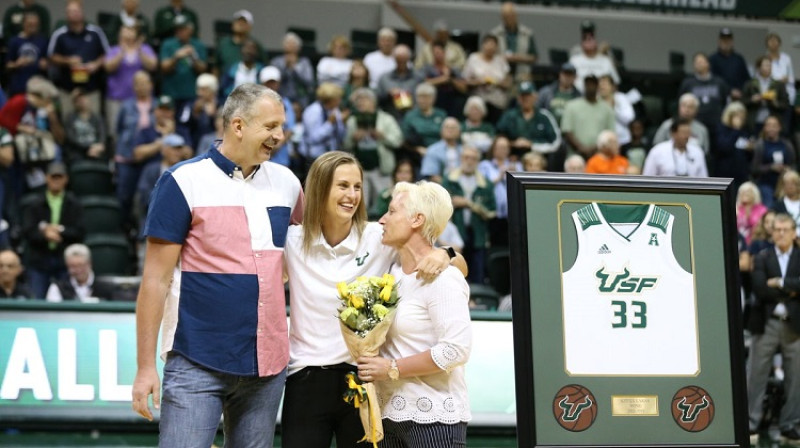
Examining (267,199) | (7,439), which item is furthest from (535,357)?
(7,439)

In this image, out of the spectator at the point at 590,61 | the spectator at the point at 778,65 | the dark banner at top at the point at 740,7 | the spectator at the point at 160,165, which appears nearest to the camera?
the spectator at the point at 160,165

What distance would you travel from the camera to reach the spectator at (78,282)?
10297mm

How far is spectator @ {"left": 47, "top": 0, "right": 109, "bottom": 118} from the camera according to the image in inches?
524

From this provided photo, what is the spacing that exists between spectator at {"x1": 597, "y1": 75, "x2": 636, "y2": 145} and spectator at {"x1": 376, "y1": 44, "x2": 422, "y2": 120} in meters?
2.48

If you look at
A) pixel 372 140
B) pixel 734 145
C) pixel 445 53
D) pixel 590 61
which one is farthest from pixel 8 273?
pixel 734 145

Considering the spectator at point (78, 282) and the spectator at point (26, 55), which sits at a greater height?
the spectator at point (26, 55)

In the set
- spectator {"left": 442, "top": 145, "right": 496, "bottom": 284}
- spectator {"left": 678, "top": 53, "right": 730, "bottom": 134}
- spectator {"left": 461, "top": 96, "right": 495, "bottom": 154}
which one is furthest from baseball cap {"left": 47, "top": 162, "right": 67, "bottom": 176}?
spectator {"left": 678, "top": 53, "right": 730, "bottom": 134}

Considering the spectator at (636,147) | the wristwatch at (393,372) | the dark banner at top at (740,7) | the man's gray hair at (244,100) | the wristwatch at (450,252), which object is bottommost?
the wristwatch at (393,372)

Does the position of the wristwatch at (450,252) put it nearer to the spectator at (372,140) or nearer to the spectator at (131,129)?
the spectator at (372,140)

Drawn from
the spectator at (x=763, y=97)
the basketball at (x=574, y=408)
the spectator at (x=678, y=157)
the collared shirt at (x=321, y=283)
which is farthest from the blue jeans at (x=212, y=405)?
the spectator at (x=763, y=97)

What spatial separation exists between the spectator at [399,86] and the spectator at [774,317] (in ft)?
16.6

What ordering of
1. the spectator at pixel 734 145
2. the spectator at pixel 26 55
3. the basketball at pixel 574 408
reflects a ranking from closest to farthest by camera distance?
1. the basketball at pixel 574 408
2. the spectator at pixel 26 55
3. the spectator at pixel 734 145

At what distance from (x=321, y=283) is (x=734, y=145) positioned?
39.0ft

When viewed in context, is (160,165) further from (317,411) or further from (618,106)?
(317,411)
